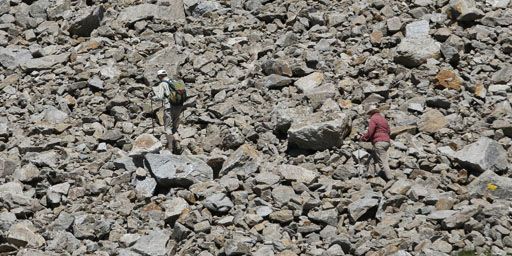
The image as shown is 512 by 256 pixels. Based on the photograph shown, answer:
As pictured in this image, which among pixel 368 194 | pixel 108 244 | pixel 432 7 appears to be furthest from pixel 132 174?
pixel 432 7

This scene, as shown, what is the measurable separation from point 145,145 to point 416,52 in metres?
7.51

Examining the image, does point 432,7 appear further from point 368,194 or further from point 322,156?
point 368,194

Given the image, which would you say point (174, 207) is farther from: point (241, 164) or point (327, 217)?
point (327, 217)

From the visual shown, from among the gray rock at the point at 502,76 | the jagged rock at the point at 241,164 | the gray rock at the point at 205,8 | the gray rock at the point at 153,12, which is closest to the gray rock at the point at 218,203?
the jagged rock at the point at 241,164

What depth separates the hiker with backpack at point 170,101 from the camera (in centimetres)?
1838

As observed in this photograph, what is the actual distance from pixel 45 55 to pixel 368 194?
37.8 ft

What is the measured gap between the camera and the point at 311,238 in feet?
48.7

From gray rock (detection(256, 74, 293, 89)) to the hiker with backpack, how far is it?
2516 mm

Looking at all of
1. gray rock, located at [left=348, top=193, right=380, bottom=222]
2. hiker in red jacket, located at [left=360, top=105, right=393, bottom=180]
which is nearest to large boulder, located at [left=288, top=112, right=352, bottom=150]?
hiker in red jacket, located at [left=360, top=105, right=393, bottom=180]

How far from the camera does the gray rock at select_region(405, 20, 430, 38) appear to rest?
21.8 meters

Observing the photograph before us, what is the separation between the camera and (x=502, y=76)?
19.9m

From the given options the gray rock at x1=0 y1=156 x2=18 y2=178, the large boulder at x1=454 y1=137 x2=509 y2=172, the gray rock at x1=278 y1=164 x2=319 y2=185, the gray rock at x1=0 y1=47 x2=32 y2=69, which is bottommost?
the gray rock at x1=0 y1=47 x2=32 y2=69

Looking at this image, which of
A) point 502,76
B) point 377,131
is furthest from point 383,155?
point 502,76

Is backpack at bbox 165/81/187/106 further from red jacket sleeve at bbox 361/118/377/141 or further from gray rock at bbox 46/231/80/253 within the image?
red jacket sleeve at bbox 361/118/377/141
